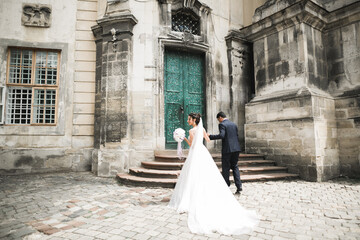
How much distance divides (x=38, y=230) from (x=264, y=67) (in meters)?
7.76

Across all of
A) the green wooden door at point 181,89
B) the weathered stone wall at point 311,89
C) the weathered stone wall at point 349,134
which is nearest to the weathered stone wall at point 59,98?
the green wooden door at point 181,89

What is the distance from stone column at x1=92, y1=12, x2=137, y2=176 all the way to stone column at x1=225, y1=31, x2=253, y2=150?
3.97 meters

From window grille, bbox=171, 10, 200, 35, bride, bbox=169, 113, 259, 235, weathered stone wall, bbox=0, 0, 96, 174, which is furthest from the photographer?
window grille, bbox=171, 10, 200, 35

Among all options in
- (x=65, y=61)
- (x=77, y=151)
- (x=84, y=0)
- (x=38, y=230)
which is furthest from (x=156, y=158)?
(x=84, y=0)

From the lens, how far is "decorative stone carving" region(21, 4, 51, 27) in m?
7.86

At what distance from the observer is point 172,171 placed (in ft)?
19.5

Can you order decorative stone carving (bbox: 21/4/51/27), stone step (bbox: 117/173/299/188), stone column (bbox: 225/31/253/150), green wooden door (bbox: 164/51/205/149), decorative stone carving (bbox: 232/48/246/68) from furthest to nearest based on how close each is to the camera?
decorative stone carving (bbox: 232/48/246/68), stone column (bbox: 225/31/253/150), green wooden door (bbox: 164/51/205/149), decorative stone carving (bbox: 21/4/51/27), stone step (bbox: 117/173/299/188)

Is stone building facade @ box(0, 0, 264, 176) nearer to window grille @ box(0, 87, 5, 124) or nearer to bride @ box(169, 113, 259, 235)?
window grille @ box(0, 87, 5, 124)

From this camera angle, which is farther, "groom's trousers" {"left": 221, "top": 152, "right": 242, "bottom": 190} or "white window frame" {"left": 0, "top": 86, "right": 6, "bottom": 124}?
"white window frame" {"left": 0, "top": 86, "right": 6, "bottom": 124}

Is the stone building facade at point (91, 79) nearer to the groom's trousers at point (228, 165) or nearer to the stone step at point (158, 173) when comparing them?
the stone step at point (158, 173)

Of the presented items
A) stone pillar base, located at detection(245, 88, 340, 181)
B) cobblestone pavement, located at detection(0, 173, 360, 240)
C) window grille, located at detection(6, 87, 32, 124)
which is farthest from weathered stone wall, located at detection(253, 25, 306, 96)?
window grille, located at detection(6, 87, 32, 124)

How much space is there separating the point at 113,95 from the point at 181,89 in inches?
96.5

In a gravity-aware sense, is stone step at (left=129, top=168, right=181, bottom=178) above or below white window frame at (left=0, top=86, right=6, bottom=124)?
below

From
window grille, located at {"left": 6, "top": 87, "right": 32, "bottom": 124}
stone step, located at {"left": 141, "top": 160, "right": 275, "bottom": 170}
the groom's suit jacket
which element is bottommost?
stone step, located at {"left": 141, "top": 160, "right": 275, "bottom": 170}
